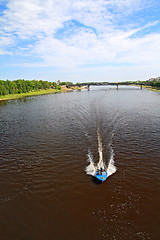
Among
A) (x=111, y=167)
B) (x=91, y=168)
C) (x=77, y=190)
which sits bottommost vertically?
(x=77, y=190)

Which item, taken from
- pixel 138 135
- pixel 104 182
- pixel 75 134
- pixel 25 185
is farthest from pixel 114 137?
pixel 25 185

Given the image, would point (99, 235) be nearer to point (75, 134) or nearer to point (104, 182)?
point (104, 182)

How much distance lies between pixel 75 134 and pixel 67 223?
2598 cm

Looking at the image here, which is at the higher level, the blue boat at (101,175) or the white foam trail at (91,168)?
the blue boat at (101,175)

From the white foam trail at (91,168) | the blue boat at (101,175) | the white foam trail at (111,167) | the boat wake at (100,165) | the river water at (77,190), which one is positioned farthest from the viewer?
the boat wake at (100,165)

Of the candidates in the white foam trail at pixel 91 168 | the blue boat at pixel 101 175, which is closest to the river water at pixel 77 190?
the white foam trail at pixel 91 168

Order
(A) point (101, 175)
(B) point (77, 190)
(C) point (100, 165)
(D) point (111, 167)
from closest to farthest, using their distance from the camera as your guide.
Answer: (B) point (77, 190) < (A) point (101, 175) < (D) point (111, 167) < (C) point (100, 165)

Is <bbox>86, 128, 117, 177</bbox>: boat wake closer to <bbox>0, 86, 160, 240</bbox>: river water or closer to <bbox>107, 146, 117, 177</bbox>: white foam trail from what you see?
<bbox>107, 146, 117, 177</bbox>: white foam trail

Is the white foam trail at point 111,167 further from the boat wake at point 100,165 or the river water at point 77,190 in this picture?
the river water at point 77,190

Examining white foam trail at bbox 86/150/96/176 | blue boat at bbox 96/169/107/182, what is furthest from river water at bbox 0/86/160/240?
blue boat at bbox 96/169/107/182

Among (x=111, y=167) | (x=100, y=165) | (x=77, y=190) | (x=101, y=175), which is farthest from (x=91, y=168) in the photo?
(x=77, y=190)

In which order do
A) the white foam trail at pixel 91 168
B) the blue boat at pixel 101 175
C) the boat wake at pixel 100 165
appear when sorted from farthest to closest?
the boat wake at pixel 100 165 → the white foam trail at pixel 91 168 → the blue boat at pixel 101 175

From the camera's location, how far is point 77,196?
63.9ft

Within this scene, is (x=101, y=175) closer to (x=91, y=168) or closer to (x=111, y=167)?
(x=91, y=168)
